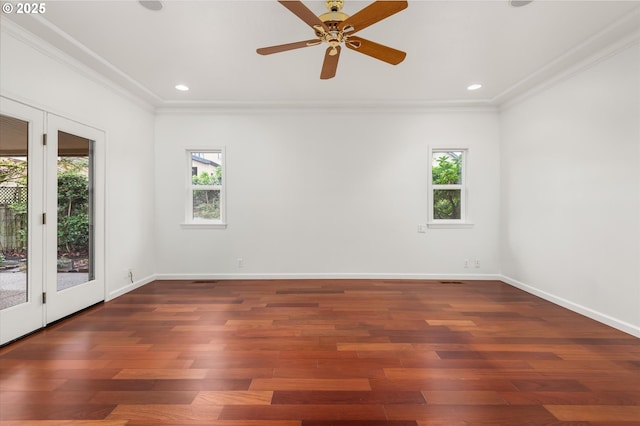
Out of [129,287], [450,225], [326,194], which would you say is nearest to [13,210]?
[129,287]

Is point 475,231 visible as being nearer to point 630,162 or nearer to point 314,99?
point 630,162

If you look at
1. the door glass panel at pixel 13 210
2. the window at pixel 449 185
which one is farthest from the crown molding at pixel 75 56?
the window at pixel 449 185

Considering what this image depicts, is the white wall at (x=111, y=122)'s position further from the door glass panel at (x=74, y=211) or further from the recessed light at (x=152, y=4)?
the recessed light at (x=152, y=4)

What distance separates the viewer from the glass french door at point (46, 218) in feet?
8.41

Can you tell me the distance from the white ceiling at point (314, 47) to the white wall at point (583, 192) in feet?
1.30

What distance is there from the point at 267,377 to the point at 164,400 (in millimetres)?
644

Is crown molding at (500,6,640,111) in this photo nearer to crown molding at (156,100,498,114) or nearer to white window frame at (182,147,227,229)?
crown molding at (156,100,498,114)

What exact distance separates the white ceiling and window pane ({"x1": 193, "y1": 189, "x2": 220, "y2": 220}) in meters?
1.55

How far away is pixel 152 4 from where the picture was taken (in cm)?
231

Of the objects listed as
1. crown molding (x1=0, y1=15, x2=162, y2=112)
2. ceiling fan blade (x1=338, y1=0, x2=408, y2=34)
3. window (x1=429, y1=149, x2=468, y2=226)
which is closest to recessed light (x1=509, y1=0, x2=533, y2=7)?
ceiling fan blade (x1=338, y1=0, x2=408, y2=34)

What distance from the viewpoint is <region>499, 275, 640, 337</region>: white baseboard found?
2.73 m

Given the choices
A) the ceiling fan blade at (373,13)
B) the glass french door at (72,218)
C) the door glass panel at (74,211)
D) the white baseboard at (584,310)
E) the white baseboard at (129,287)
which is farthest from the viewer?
the white baseboard at (129,287)

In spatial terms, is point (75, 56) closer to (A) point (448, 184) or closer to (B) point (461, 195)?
(A) point (448, 184)

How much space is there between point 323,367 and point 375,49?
2.55 meters
